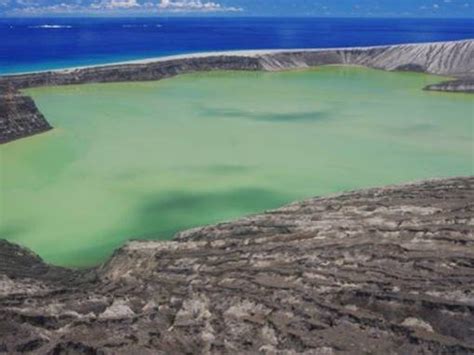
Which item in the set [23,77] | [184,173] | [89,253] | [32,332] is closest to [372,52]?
[23,77]

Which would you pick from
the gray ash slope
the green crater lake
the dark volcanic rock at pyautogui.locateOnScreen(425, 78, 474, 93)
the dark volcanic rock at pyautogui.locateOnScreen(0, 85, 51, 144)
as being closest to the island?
the green crater lake

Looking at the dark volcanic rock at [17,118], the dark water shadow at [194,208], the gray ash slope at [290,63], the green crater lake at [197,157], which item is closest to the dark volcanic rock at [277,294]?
the dark water shadow at [194,208]

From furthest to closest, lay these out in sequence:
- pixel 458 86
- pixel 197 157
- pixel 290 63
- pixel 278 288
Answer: pixel 290 63
pixel 458 86
pixel 197 157
pixel 278 288

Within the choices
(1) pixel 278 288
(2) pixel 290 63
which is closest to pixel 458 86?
(2) pixel 290 63

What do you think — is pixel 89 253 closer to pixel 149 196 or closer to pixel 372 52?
pixel 149 196

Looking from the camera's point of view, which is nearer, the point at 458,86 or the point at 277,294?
the point at 277,294

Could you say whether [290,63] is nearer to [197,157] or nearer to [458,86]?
[458,86]

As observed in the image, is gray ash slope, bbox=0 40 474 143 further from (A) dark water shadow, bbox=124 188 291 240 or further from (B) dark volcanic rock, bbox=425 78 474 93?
(A) dark water shadow, bbox=124 188 291 240
